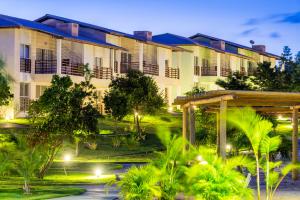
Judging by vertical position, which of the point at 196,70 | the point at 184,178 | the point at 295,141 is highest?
the point at 196,70

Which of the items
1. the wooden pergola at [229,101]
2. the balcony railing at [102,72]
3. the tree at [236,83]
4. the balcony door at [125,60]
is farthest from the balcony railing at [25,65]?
the wooden pergola at [229,101]

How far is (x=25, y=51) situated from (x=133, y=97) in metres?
7.42

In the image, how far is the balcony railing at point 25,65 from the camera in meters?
43.3

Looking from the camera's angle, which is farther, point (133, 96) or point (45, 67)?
point (45, 67)

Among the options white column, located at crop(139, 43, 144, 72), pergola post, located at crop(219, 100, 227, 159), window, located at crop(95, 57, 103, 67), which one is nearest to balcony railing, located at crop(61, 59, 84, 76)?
window, located at crop(95, 57, 103, 67)

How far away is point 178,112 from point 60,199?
121 feet

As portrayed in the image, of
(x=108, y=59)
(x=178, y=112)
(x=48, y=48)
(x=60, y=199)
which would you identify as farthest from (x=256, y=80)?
(x=60, y=199)

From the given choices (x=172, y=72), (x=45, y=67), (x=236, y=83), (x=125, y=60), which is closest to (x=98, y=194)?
(x=45, y=67)

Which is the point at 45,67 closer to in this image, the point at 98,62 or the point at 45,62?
the point at 45,62

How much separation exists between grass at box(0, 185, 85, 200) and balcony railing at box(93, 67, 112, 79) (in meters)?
28.7

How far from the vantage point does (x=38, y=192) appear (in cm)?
1978

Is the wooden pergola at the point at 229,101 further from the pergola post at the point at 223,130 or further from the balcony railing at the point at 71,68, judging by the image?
the balcony railing at the point at 71,68

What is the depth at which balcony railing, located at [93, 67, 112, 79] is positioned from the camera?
49562 millimetres

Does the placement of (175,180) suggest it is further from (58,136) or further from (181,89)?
(181,89)
